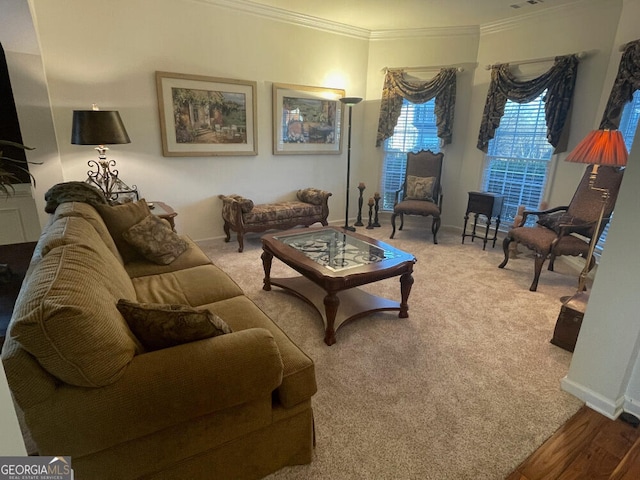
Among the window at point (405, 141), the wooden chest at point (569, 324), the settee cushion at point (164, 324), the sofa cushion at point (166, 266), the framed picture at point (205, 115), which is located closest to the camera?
the settee cushion at point (164, 324)

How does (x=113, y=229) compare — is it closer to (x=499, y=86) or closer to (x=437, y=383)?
(x=437, y=383)

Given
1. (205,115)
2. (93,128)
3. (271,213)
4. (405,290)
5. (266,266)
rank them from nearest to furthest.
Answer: (405,290)
(93,128)
(266,266)
(205,115)
(271,213)

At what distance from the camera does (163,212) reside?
11.5 feet

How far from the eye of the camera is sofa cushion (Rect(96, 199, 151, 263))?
2510 mm

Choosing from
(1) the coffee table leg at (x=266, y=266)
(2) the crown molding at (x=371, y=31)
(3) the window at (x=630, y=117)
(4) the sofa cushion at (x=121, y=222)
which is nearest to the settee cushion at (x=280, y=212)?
(1) the coffee table leg at (x=266, y=266)

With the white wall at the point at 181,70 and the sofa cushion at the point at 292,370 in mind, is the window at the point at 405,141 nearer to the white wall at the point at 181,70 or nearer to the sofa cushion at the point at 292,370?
the white wall at the point at 181,70

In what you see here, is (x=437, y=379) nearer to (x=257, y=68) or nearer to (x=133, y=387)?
(x=133, y=387)

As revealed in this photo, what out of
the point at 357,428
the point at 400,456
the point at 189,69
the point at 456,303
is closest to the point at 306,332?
the point at 357,428

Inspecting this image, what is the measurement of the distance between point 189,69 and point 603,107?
436 cm

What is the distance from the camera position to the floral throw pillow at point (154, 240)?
2496mm

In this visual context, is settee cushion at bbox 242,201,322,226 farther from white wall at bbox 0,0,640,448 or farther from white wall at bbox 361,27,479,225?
white wall at bbox 361,27,479,225

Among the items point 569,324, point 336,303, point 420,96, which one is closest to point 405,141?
point 420,96

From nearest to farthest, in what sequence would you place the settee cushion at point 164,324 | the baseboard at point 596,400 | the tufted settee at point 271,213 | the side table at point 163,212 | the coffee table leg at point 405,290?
1. the settee cushion at point 164,324
2. the baseboard at point 596,400
3. the coffee table leg at point 405,290
4. the side table at point 163,212
5. the tufted settee at point 271,213

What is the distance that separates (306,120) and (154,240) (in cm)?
300
